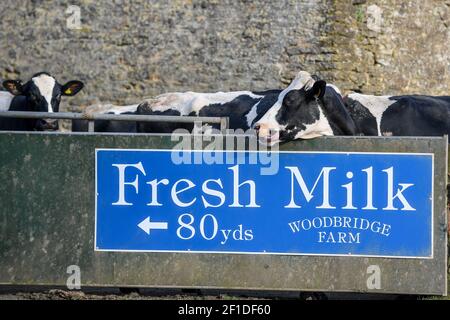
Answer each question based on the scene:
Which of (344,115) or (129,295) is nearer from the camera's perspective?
(129,295)

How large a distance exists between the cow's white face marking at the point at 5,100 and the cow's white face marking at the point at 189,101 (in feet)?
7.61

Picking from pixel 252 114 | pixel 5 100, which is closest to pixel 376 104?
pixel 252 114

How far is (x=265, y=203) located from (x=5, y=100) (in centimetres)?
675

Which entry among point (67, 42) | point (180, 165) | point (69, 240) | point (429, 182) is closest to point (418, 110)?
point (429, 182)

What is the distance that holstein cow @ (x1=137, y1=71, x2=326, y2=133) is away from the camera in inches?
448

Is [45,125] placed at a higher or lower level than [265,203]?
higher

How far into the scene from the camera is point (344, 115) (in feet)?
32.2

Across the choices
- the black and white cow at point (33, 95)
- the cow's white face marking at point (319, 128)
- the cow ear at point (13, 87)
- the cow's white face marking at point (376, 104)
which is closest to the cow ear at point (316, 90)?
the cow's white face marking at point (319, 128)

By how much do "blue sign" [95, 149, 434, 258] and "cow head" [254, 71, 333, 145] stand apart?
907mm

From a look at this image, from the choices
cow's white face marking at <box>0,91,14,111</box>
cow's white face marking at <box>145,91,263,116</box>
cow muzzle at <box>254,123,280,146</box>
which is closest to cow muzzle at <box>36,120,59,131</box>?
cow's white face marking at <box>0,91,14,111</box>

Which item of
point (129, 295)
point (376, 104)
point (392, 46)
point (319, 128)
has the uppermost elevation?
point (392, 46)

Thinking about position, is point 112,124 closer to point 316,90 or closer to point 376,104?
point 376,104

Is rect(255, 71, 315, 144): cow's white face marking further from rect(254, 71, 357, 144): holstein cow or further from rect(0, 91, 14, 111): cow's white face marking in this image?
rect(0, 91, 14, 111): cow's white face marking

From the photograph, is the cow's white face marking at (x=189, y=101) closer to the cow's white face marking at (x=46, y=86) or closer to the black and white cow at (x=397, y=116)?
the black and white cow at (x=397, y=116)
